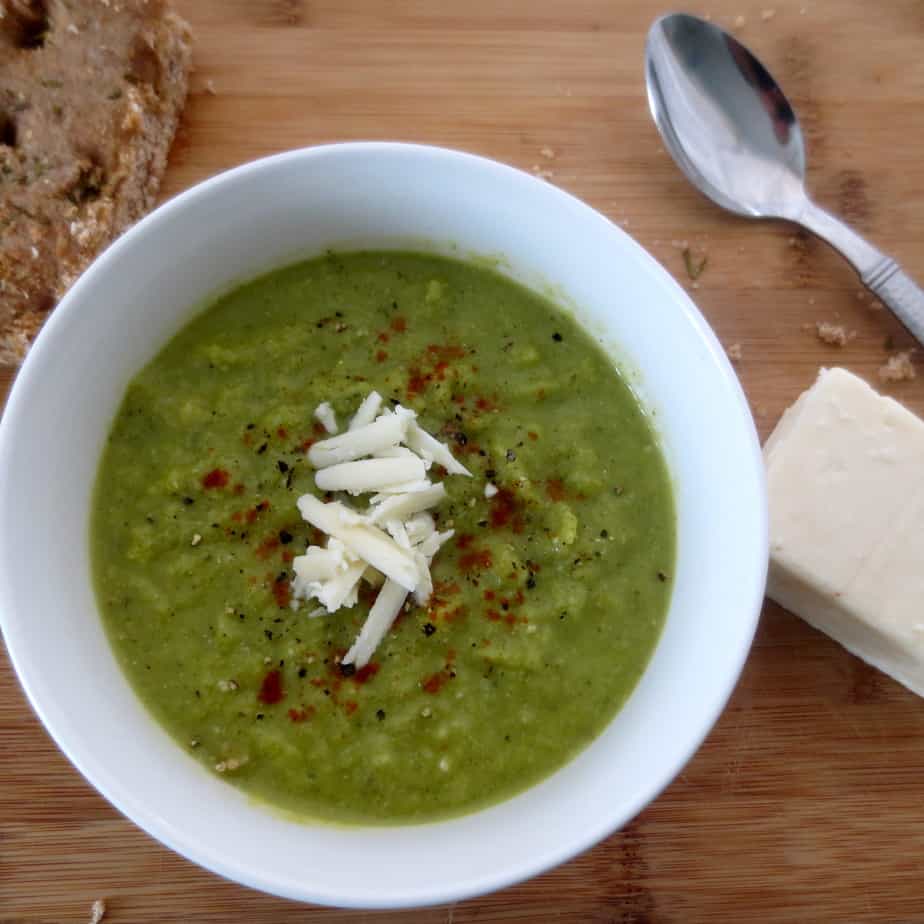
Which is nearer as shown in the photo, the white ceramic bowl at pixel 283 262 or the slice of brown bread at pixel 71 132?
the white ceramic bowl at pixel 283 262

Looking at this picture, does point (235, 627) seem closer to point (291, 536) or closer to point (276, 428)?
point (291, 536)

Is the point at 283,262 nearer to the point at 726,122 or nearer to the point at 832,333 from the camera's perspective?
the point at 726,122

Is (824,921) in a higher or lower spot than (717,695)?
lower

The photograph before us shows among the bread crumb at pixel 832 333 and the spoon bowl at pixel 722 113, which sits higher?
the spoon bowl at pixel 722 113

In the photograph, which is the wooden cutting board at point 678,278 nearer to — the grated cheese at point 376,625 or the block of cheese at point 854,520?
the block of cheese at point 854,520

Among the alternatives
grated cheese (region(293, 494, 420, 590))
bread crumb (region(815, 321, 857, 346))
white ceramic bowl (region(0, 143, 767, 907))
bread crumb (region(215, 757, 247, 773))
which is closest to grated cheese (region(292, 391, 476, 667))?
grated cheese (region(293, 494, 420, 590))

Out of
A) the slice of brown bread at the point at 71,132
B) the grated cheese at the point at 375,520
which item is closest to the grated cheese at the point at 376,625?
the grated cheese at the point at 375,520

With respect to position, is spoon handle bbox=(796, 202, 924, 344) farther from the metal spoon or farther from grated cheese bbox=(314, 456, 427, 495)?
grated cheese bbox=(314, 456, 427, 495)

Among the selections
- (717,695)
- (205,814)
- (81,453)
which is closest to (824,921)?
(717,695)
